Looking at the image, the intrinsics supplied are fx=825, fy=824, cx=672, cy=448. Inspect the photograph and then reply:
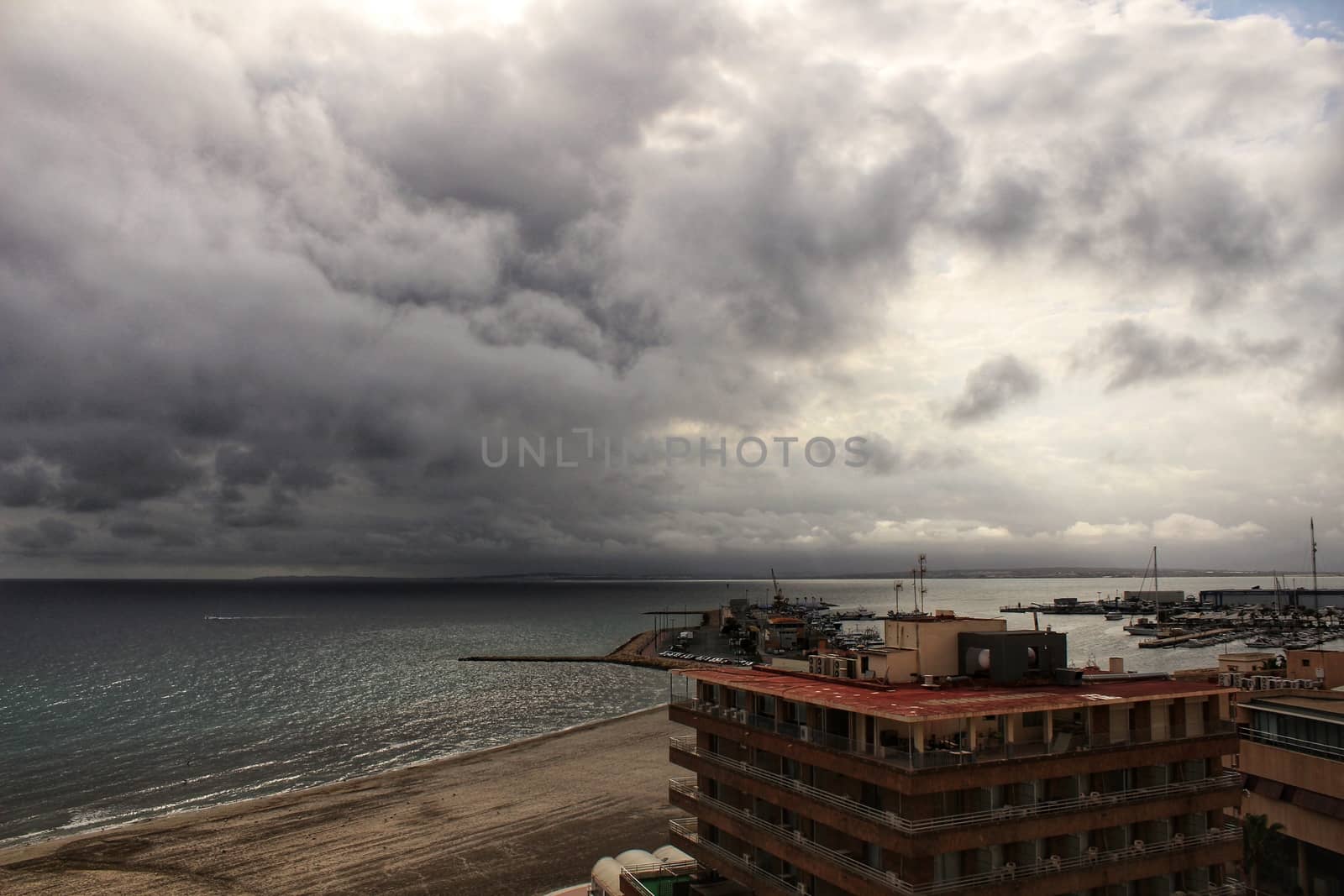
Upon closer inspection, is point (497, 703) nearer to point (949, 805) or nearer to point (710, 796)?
point (710, 796)

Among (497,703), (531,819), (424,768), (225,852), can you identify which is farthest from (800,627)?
(225,852)

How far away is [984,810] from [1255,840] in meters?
23.8

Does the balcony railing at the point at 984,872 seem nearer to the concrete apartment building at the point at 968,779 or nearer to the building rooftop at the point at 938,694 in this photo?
the concrete apartment building at the point at 968,779

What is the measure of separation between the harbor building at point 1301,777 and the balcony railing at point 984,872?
1028 cm

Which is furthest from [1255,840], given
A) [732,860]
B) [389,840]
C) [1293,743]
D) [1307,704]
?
[389,840]

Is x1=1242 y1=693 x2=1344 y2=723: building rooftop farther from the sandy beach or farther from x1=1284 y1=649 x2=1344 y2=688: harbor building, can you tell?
the sandy beach

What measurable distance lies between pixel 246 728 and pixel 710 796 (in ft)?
309

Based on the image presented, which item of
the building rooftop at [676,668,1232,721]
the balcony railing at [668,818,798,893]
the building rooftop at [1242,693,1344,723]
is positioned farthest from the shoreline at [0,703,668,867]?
the building rooftop at [1242,693,1344,723]

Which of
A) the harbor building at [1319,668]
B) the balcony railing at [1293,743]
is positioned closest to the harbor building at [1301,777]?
the balcony railing at [1293,743]

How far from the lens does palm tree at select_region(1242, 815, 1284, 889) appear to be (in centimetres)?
4388

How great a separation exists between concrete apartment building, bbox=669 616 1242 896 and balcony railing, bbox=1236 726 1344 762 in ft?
35.0

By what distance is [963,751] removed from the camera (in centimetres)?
3138

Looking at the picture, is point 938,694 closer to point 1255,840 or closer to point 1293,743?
point 1255,840

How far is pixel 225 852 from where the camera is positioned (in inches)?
2454
